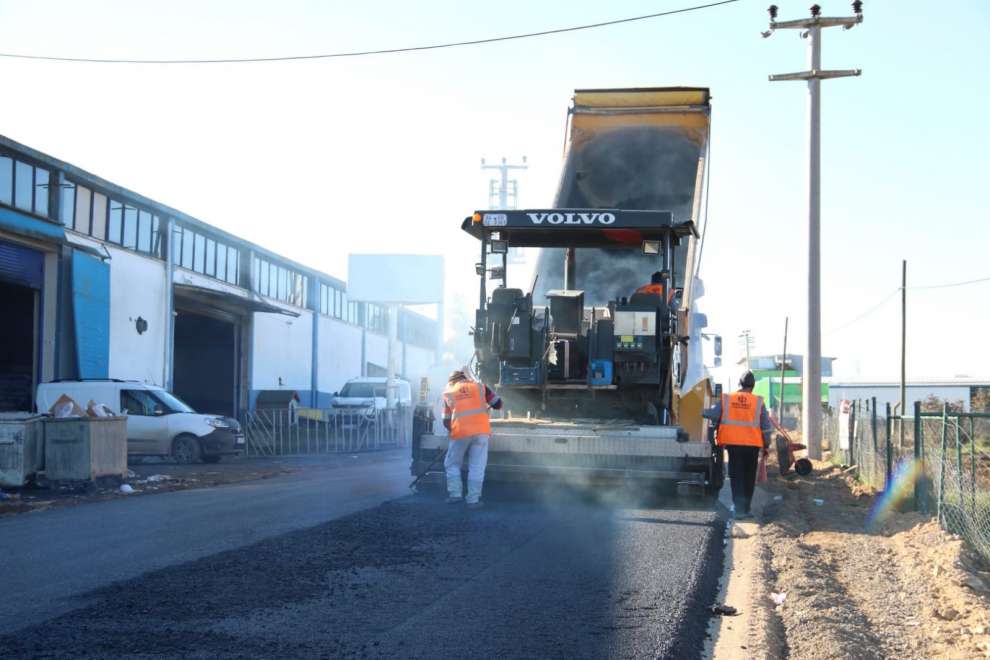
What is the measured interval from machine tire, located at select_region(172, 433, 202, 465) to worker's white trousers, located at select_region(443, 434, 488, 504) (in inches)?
431

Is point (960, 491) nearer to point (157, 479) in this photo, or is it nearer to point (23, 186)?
point (157, 479)

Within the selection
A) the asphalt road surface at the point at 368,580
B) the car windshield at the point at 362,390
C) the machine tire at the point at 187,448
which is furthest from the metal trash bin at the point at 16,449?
the car windshield at the point at 362,390

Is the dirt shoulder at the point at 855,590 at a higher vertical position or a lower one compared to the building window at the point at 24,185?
lower

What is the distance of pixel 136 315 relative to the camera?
2620cm

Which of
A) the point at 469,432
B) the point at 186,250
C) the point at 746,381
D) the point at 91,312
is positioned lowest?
the point at 469,432

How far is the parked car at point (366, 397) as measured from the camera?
30766 mm

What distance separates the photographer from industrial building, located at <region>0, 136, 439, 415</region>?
22.2 m

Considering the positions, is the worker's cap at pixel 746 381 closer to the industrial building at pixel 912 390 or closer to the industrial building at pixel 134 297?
the industrial building at pixel 134 297

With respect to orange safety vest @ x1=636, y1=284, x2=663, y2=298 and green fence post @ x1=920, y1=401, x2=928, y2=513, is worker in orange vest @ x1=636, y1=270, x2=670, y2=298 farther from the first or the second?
green fence post @ x1=920, y1=401, x2=928, y2=513

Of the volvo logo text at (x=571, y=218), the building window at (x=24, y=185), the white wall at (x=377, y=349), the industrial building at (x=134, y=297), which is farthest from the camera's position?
the white wall at (x=377, y=349)

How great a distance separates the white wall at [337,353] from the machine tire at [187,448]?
2269 cm

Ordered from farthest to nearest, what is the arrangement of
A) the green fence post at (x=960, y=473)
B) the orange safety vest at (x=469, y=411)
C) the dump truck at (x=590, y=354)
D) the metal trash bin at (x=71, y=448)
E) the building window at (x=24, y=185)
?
1. the building window at (x=24, y=185)
2. the metal trash bin at (x=71, y=448)
3. the orange safety vest at (x=469, y=411)
4. the dump truck at (x=590, y=354)
5. the green fence post at (x=960, y=473)

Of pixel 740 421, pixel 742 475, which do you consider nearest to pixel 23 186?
pixel 740 421

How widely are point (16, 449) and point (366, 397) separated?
18.3 metres
